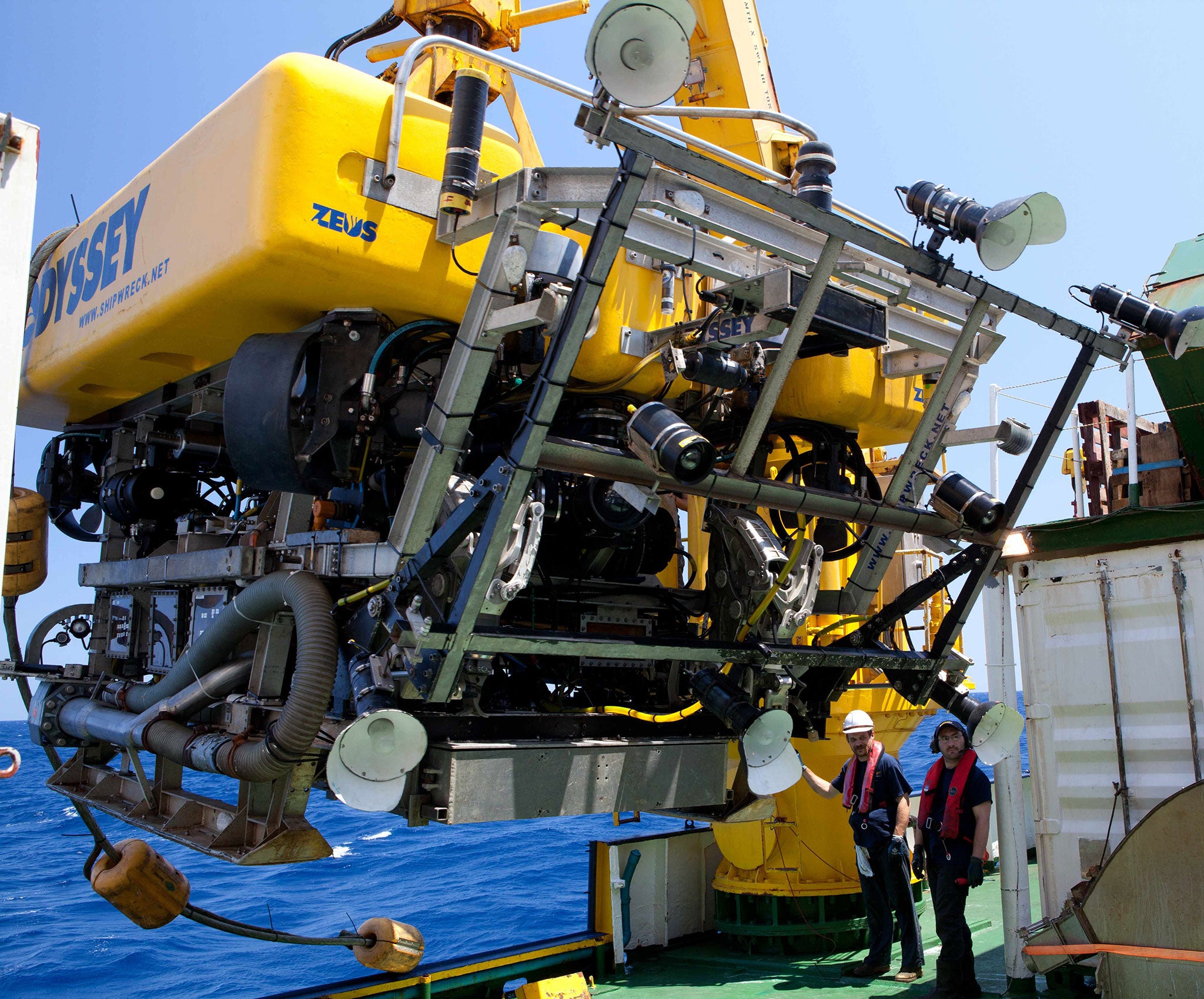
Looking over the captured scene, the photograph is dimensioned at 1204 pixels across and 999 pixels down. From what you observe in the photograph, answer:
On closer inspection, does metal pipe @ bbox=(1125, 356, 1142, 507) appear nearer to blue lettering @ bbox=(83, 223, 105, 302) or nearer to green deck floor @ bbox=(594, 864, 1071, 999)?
green deck floor @ bbox=(594, 864, 1071, 999)

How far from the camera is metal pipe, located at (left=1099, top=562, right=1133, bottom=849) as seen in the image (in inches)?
214

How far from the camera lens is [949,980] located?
5.49 metres

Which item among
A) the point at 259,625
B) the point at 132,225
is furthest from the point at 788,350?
the point at 132,225

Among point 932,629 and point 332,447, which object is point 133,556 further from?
point 932,629

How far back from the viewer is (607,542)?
17.8 ft

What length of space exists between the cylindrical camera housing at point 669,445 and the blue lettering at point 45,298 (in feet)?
13.2

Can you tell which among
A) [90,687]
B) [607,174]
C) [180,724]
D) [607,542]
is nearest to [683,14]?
[607,174]

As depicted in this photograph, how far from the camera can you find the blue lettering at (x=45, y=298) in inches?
242

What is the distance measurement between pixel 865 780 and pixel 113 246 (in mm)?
5127

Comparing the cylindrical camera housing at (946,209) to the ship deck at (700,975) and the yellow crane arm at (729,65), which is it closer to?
the yellow crane arm at (729,65)

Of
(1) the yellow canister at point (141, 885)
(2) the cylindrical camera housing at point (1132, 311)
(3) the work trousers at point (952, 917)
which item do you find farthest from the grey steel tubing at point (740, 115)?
(1) the yellow canister at point (141, 885)

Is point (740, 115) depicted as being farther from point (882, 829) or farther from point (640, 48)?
point (882, 829)

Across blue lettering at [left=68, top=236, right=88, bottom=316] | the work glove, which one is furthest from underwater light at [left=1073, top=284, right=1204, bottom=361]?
blue lettering at [left=68, top=236, right=88, bottom=316]

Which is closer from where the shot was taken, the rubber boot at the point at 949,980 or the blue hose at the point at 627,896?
the rubber boot at the point at 949,980
